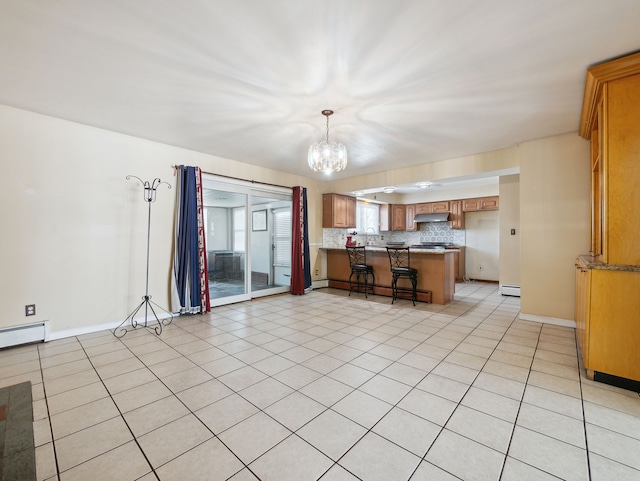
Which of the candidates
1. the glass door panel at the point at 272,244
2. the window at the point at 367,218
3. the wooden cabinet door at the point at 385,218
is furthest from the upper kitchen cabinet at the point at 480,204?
the glass door panel at the point at 272,244

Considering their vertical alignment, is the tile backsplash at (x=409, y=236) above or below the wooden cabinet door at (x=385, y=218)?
below

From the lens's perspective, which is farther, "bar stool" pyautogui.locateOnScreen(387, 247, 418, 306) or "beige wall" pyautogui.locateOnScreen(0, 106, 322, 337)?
"bar stool" pyautogui.locateOnScreen(387, 247, 418, 306)

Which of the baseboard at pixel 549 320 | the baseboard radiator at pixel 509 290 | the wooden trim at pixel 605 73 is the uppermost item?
the wooden trim at pixel 605 73

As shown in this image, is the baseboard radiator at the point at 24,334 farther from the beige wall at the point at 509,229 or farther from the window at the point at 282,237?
the beige wall at the point at 509,229

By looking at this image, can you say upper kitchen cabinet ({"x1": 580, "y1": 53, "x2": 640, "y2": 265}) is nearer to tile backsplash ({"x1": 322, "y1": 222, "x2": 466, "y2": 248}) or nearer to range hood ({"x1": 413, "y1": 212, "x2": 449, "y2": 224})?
tile backsplash ({"x1": 322, "y1": 222, "x2": 466, "y2": 248})

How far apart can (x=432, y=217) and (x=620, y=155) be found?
18.8 feet

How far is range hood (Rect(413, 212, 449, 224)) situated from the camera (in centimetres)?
763

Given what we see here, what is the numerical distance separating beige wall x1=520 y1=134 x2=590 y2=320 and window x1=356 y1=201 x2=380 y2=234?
4483 millimetres

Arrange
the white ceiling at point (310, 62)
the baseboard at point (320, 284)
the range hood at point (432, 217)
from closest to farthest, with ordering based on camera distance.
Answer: the white ceiling at point (310, 62), the baseboard at point (320, 284), the range hood at point (432, 217)

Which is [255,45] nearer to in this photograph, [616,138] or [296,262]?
[616,138]

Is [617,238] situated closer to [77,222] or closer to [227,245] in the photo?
[227,245]

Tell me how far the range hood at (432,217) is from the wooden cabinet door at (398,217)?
1.41 feet

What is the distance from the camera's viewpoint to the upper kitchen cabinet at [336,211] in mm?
6445

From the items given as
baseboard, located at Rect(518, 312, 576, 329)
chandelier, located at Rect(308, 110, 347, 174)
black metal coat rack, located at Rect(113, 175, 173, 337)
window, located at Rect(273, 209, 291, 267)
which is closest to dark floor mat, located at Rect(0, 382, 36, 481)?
black metal coat rack, located at Rect(113, 175, 173, 337)
